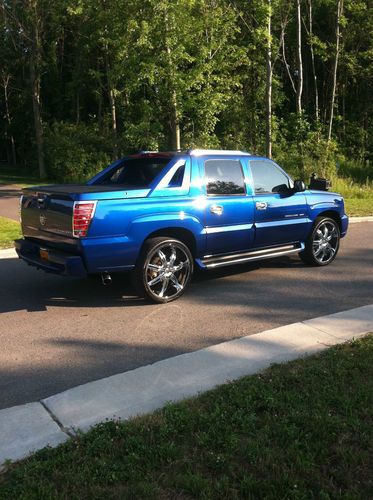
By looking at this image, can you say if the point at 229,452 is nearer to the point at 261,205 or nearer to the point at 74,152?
the point at 261,205

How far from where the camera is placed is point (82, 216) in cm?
562

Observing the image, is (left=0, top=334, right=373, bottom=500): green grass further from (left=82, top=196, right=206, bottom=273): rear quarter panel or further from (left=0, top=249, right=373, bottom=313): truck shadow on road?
(left=0, top=249, right=373, bottom=313): truck shadow on road

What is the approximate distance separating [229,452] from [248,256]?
14.5 ft

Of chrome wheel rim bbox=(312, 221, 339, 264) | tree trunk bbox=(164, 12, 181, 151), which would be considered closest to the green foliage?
tree trunk bbox=(164, 12, 181, 151)

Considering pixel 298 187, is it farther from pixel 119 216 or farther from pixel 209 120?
pixel 209 120

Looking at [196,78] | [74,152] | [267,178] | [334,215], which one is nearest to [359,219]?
[334,215]

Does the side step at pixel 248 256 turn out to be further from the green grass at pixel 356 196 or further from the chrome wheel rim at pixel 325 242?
the green grass at pixel 356 196

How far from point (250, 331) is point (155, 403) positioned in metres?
1.90

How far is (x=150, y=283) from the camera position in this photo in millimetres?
6320

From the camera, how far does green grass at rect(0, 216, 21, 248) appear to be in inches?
391

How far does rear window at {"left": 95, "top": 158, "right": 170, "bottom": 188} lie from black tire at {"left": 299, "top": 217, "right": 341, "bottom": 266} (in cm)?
279

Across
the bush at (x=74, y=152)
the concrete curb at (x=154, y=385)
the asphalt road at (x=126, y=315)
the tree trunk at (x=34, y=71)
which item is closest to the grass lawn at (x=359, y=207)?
the asphalt road at (x=126, y=315)

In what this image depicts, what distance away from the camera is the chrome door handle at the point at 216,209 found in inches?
265

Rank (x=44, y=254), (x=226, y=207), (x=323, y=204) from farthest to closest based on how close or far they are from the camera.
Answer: (x=323, y=204)
(x=226, y=207)
(x=44, y=254)
